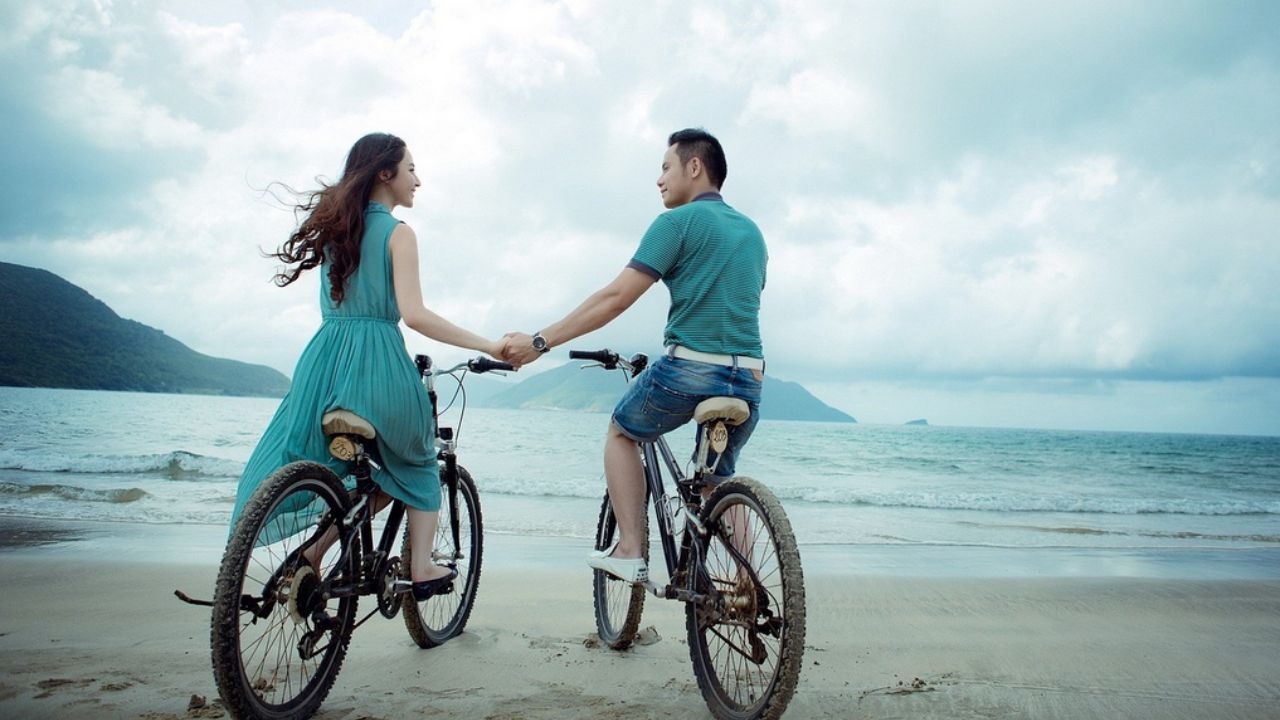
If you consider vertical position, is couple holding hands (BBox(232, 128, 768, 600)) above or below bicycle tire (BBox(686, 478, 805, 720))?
above

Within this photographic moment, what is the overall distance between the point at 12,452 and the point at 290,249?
17.0 m

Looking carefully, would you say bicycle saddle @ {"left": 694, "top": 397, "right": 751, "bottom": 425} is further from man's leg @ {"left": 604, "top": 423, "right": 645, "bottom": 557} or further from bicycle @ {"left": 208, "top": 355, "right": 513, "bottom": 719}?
bicycle @ {"left": 208, "top": 355, "right": 513, "bottom": 719}

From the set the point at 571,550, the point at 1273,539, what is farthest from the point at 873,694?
the point at 1273,539

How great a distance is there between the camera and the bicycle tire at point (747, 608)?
2.18 meters

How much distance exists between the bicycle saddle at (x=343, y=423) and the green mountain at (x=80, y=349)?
107561 mm

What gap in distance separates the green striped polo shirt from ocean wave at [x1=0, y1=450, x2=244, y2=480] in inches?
479

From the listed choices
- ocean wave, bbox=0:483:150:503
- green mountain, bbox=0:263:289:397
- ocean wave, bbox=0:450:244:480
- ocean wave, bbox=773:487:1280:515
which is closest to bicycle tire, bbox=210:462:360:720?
ocean wave, bbox=0:483:150:503

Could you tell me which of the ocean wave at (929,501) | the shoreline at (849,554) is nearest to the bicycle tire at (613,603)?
the shoreline at (849,554)

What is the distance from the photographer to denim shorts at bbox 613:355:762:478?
2.64m

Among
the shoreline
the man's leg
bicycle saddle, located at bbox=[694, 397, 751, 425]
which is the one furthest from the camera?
the shoreline

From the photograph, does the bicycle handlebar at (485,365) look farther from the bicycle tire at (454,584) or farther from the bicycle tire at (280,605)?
the bicycle tire at (280,605)

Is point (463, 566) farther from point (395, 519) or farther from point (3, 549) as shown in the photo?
point (3, 549)

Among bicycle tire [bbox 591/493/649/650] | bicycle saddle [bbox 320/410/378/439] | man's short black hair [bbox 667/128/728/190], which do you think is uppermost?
man's short black hair [bbox 667/128/728/190]

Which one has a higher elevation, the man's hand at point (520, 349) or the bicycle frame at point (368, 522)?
the man's hand at point (520, 349)
